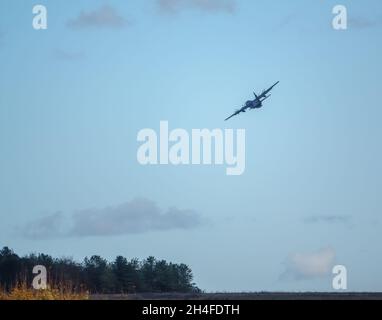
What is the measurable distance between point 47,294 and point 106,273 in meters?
8.02

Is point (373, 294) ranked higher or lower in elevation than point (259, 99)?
lower

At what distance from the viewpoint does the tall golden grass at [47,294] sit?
28.2m

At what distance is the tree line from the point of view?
3297 centimetres

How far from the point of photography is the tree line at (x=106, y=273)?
33.0 meters

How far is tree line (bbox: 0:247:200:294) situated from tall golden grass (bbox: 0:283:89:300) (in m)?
1.70

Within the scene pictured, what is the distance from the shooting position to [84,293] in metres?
29.0

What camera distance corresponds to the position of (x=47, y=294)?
28.5 meters

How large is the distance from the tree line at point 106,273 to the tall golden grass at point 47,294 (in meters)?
1.70

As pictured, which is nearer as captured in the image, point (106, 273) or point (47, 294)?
point (47, 294)

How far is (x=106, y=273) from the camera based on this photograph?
120ft

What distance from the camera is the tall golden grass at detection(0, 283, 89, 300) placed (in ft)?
92.7
